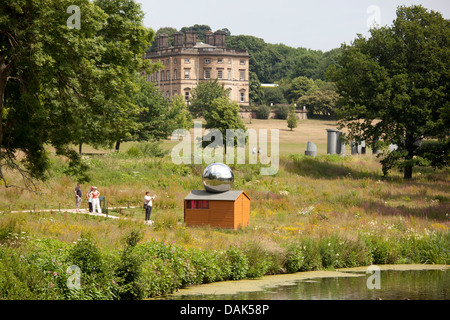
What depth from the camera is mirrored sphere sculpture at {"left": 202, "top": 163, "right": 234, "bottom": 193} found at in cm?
2772

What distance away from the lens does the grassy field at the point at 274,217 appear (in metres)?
19.3

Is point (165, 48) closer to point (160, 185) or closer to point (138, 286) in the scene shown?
point (160, 185)

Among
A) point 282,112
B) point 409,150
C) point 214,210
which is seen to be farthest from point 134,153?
point 282,112

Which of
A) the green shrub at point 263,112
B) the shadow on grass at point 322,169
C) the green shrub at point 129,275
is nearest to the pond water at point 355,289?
the green shrub at point 129,275

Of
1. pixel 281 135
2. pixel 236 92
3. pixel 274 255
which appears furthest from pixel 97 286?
pixel 236 92

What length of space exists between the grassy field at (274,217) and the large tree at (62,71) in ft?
10.6

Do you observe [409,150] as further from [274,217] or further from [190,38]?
[190,38]

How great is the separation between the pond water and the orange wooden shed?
8.70 metres

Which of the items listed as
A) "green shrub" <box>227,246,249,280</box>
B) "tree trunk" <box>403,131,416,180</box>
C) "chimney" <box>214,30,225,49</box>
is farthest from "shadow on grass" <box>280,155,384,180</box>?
"chimney" <box>214,30,225,49</box>

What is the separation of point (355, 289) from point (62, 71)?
11.2 metres

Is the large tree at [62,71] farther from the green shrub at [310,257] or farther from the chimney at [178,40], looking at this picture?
the chimney at [178,40]

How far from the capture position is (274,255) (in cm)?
1953

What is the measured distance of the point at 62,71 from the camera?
1938 centimetres

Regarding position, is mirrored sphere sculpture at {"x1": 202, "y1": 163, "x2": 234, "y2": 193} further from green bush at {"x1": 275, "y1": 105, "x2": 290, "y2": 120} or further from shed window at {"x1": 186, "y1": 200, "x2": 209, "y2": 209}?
green bush at {"x1": 275, "y1": 105, "x2": 290, "y2": 120}
